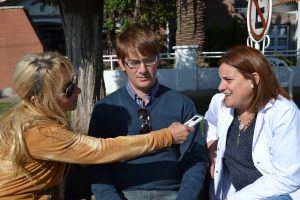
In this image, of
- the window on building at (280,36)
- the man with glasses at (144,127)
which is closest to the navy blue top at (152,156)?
the man with glasses at (144,127)

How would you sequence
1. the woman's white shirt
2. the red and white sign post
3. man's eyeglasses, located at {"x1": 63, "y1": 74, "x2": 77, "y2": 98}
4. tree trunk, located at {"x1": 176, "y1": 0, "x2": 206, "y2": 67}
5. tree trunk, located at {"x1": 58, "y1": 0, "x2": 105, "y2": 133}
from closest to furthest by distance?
man's eyeglasses, located at {"x1": 63, "y1": 74, "x2": 77, "y2": 98}
the woman's white shirt
the red and white sign post
tree trunk, located at {"x1": 58, "y1": 0, "x2": 105, "y2": 133}
tree trunk, located at {"x1": 176, "y1": 0, "x2": 206, "y2": 67}

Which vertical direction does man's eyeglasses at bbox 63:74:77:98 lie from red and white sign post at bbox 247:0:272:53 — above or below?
below

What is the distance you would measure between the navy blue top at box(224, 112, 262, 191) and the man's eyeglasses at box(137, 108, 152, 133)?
0.54 metres

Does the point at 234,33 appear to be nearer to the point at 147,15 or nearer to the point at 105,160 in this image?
the point at 147,15

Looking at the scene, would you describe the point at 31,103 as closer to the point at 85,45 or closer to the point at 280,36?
the point at 85,45

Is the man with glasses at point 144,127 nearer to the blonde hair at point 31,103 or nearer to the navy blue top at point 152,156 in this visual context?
the navy blue top at point 152,156

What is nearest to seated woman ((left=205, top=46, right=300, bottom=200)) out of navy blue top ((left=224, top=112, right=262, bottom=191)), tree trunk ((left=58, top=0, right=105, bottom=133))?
navy blue top ((left=224, top=112, right=262, bottom=191))

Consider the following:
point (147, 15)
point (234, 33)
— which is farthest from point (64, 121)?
point (234, 33)

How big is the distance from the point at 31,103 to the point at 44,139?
0.70 feet

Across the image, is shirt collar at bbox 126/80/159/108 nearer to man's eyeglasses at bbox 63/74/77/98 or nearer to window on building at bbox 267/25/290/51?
man's eyeglasses at bbox 63/74/77/98

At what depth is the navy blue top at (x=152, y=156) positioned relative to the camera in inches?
108

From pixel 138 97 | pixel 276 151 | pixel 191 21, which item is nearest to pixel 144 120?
pixel 138 97

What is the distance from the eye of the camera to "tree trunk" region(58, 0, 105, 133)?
666cm

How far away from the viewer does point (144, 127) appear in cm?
278
